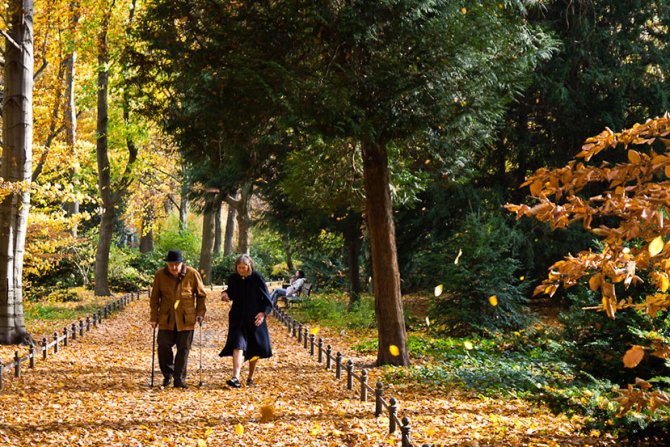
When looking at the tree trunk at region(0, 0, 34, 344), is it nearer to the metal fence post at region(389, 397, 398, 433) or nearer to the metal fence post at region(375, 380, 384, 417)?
the metal fence post at region(375, 380, 384, 417)

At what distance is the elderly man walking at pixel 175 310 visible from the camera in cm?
1012

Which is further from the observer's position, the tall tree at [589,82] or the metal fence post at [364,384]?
the tall tree at [589,82]

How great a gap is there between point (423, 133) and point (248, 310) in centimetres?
376

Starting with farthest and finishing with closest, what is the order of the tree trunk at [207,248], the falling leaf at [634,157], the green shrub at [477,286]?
the tree trunk at [207,248] < the green shrub at [477,286] < the falling leaf at [634,157]

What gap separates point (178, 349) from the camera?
1022cm

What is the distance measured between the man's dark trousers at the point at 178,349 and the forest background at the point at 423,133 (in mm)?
2880

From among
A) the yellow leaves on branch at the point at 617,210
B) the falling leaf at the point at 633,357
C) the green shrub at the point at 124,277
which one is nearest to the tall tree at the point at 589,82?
the green shrub at the point at 124,277

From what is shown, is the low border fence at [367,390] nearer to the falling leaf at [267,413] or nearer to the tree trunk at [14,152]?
the falling leaf at [267,413]

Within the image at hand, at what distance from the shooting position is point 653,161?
393 centimetres

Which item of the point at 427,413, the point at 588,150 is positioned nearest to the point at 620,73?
the point at 427,413

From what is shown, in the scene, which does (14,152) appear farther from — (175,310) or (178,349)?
(178,349)

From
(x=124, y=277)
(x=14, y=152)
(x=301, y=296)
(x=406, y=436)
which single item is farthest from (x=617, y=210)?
(x=124, y=277)

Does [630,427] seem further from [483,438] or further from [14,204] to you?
[14,204]

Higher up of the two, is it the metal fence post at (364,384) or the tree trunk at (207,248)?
the tree trunk at (207,248)
